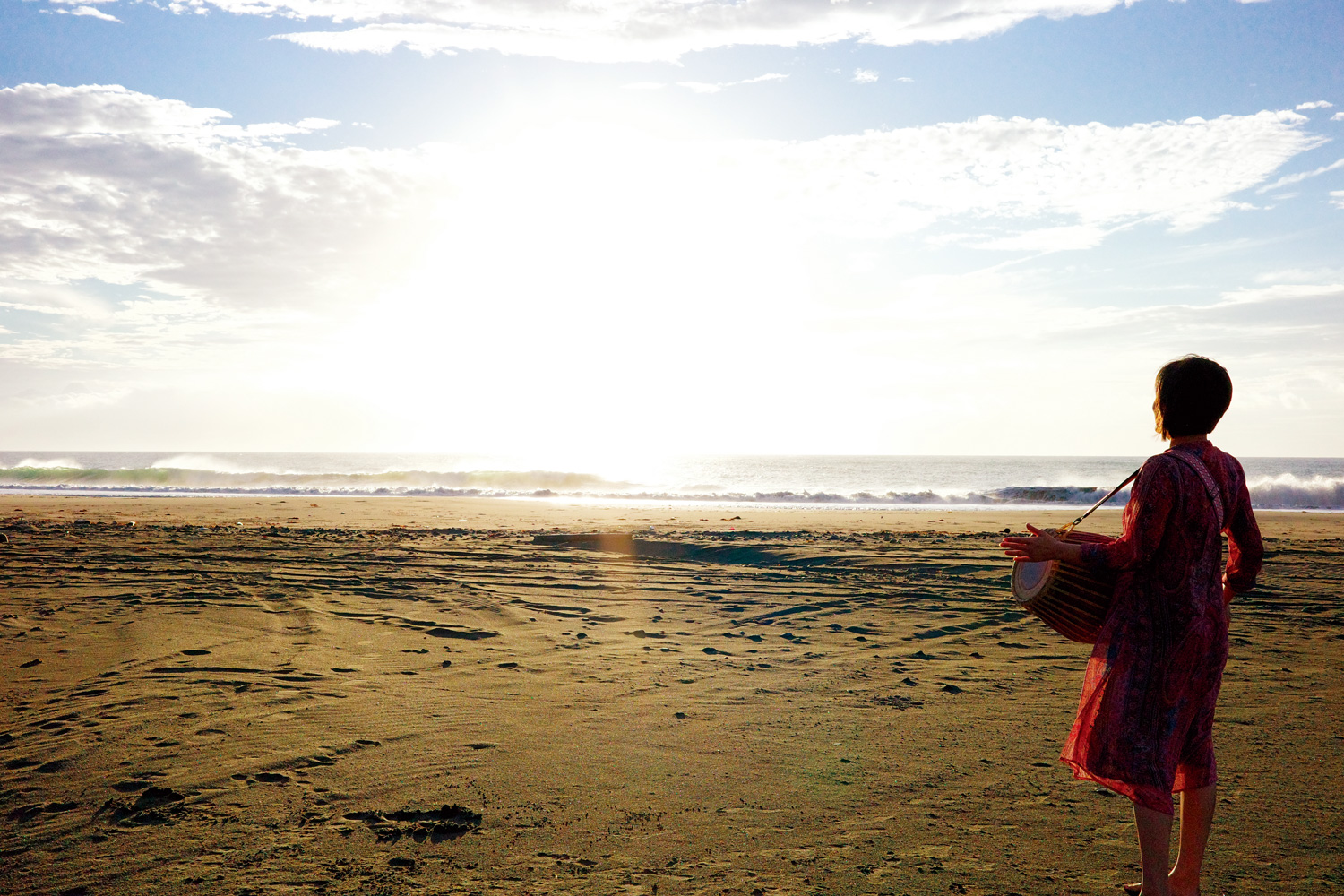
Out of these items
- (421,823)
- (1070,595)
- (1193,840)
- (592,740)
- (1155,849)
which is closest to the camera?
(1155,849)

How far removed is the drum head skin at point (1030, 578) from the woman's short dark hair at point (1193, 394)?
2.21 feet

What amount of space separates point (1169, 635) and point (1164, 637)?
0.02 metres

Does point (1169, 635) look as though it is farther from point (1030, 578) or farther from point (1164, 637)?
point (1030, 578)

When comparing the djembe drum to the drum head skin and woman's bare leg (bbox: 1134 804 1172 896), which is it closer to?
the drum head skin

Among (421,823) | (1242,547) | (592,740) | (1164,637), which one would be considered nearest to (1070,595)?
(1164,637)

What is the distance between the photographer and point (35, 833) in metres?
2.97

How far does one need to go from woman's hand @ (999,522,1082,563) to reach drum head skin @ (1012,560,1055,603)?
8.8 inches

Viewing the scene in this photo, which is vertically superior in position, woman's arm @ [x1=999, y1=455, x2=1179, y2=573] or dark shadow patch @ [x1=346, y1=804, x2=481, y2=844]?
woman's arm @ [x1=999, y1=455, x2=1179, y2=573]

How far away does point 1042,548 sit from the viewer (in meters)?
2.82

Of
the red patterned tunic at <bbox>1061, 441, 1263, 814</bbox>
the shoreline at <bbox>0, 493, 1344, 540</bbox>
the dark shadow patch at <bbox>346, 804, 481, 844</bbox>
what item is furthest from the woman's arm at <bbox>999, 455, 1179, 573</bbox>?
the shoreline at <bbox>0, 493, 1344, 540</bbox>

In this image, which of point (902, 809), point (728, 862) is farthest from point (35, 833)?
point (902, 809)

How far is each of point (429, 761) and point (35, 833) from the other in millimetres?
1453

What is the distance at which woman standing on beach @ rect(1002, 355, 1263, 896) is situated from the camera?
258cm

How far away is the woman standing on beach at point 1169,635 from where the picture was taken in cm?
258
